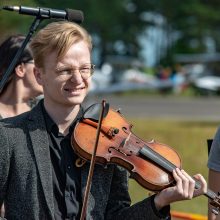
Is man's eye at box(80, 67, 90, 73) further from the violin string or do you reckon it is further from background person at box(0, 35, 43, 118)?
background person at box(0, 35, 43, 118)

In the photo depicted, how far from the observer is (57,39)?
123 inches

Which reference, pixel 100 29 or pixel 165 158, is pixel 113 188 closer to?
pixel 165 158

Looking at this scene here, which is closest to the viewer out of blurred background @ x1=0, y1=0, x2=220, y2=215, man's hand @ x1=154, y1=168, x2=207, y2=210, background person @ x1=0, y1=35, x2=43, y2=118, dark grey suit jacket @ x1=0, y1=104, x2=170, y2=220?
man's hand @ x1=154, y1=168, x2=207, y2=210

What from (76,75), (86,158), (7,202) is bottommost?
(7,202)

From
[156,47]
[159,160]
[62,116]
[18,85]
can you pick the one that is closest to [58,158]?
[62,116]

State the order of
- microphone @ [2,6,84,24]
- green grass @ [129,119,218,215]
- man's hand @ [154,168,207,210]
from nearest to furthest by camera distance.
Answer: man's hand @ [154,168,207,210]
microphone @ [2,6,84,24]
green grass @ [129,119,218,215]

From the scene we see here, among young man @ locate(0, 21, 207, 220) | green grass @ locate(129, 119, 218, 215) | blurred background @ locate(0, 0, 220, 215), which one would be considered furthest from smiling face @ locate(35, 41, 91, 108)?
blurred background @ locate(0, 0, 220, 215)

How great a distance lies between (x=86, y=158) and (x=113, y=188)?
27 cm

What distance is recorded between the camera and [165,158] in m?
3.10

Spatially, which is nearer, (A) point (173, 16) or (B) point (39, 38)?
(B) point (39, 38)

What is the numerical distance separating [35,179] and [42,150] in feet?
0.43

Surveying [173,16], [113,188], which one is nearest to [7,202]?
[113,188]

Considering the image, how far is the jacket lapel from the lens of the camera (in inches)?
120

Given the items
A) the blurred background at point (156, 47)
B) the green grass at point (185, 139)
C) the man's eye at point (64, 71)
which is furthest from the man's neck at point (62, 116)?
the blurred background at point (156, 47)
